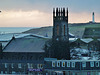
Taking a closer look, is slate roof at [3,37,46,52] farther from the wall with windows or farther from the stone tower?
the wall with windows

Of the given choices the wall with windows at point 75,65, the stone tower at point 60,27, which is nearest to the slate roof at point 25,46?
the stone tower at point 60,27

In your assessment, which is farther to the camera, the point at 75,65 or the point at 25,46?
the point at 25,46

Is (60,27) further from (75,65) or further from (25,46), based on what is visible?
(75,65)

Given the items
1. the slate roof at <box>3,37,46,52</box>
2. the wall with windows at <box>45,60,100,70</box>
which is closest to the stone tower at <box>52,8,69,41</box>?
the slate roof at <box>3,37,46,52</box>

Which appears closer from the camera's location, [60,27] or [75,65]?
[75,65]

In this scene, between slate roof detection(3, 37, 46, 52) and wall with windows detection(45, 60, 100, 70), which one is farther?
slate roof detection(3, 37, 46, 52)

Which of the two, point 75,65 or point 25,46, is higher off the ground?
point 25,46

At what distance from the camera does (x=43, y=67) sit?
83375 millimetres

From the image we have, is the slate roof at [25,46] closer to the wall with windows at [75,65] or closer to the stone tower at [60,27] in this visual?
the stone tower at [60,27]

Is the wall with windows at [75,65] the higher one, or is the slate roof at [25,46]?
the slate roof at [25,46]

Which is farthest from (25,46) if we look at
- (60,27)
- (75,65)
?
(75,65)

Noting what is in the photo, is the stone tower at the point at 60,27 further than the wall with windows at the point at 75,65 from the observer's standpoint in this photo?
Yes

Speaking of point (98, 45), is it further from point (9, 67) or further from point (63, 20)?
point (9, 67)

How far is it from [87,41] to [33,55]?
34750 mm
